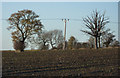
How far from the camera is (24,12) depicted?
51406 millimetres

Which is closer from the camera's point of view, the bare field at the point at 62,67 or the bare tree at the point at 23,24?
the bare field at the point at 62,67

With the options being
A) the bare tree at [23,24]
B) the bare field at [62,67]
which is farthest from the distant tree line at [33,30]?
the bare field at [62,67]

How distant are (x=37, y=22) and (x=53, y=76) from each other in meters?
42.7

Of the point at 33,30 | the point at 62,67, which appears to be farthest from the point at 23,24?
the point at 62,67

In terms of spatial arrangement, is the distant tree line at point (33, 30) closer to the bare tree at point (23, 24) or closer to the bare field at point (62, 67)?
the bare tree at point (23, 24)

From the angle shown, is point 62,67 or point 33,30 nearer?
point 62,67

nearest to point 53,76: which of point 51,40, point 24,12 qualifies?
point 24,12

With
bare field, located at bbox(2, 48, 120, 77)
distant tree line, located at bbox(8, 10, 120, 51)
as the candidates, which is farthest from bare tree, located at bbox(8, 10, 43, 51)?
bare field, located at bbox(2, 48, 120, 77)

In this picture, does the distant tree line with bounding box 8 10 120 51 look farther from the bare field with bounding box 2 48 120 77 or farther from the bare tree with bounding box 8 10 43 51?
the bare field with bounding box 2 48 120 77

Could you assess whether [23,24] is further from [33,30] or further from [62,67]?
[62,67]

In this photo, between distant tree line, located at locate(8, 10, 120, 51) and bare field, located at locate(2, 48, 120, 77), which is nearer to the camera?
bare field, located at locate(2, 48, 120, 77)

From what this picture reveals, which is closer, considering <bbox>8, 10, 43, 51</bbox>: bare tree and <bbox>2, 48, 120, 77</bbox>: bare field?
<bbox>2, 48, 120, 77</bbox>: bare field

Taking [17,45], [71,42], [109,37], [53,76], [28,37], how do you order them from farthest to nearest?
[71,42] → [109,37] → [28,37] → [17,45] → [53,76]

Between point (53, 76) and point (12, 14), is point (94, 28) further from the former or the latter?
point (53, 76)
